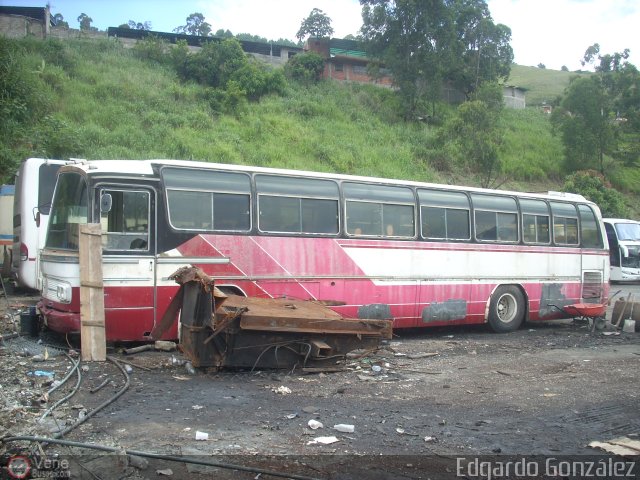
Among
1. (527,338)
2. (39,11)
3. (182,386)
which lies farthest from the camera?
(39,11)

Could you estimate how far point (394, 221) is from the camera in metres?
11.5

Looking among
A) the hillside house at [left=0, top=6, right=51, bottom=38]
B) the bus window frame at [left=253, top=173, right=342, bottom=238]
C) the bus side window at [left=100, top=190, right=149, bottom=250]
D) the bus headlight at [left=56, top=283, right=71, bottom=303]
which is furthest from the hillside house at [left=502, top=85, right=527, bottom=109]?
the bus headlight at [left=56, top=283, right=71, bottom=303]

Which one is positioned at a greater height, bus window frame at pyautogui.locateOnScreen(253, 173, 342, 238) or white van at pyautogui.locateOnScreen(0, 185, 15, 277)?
bus window frame at pyautogui.locateOnScreen(253, 173, 342, 238)

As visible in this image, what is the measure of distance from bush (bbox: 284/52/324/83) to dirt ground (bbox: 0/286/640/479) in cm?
3919

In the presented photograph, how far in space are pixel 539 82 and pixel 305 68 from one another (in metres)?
59.6

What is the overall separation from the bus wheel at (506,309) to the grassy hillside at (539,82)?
2556 inches

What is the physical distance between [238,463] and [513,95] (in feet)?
196

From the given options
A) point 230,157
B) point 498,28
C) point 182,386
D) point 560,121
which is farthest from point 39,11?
point 182,386

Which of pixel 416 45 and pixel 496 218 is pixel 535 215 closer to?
pixel 496 218

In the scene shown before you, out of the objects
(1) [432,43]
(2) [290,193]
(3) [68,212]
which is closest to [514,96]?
(1) [432,43]

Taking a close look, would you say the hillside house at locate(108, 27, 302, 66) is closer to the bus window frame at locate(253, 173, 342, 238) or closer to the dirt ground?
the bus window frame at locate(253, 173, 342, 238)

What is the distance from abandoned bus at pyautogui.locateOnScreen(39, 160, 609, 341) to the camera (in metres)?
8.77

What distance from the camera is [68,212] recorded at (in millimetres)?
8977

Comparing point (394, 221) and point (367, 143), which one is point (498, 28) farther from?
point (394, 221)
